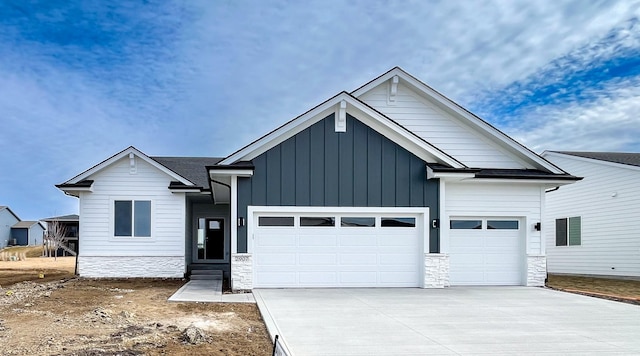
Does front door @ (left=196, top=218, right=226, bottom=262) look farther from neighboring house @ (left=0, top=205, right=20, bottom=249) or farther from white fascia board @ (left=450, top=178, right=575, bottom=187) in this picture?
neighboring house @ (left=0, top=205, right=20, bottom=249)

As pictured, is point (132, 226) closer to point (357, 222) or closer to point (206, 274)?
point (206, 274)

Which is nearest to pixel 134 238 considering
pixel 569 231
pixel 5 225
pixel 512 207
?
pixel 512 207

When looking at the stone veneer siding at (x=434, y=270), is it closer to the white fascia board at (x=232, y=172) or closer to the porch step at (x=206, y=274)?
the white fascia board at (x=232, y=172)

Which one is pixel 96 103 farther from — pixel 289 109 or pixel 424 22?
→ pixel 424 22

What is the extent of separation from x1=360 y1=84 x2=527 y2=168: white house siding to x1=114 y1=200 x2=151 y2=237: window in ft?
27.4

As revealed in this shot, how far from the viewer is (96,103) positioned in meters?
21.6

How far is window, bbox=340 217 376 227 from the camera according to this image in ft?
43.6

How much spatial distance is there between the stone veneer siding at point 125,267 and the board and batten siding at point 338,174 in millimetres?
5590

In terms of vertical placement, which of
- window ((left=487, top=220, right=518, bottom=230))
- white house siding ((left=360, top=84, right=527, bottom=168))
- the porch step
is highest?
white house siding ((left=360, top=84, right=527, bottom=168))

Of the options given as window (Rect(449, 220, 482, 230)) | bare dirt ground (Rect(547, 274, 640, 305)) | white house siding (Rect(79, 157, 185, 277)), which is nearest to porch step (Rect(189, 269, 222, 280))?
white house siding (Rect(79, 157, 185, 277))

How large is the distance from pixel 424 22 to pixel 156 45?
907cm

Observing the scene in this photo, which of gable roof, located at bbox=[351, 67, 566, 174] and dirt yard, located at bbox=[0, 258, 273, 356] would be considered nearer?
dirt yard, located at bbox=[0, 258, 273, 356]

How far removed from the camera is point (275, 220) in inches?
514

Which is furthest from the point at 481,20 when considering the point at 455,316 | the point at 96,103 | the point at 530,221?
the point at 96,103
